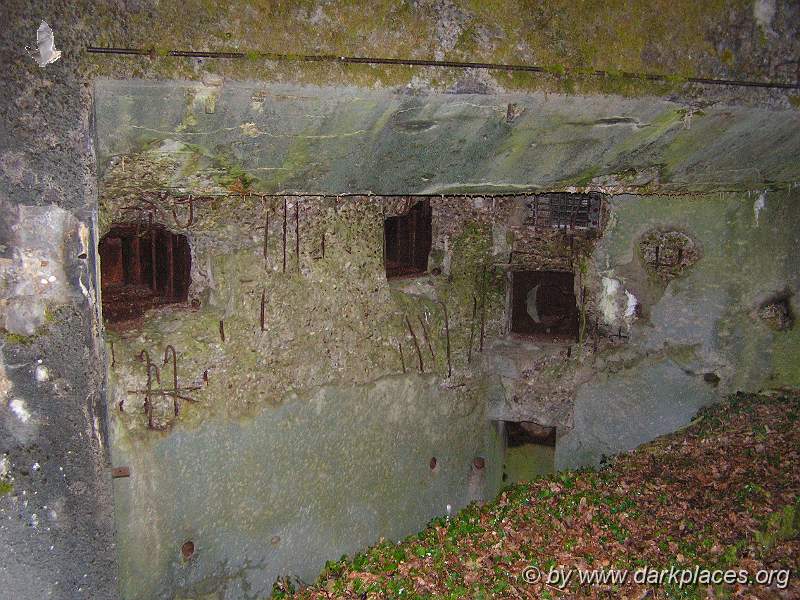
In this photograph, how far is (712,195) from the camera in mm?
5898

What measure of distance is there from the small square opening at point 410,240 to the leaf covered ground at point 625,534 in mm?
2201

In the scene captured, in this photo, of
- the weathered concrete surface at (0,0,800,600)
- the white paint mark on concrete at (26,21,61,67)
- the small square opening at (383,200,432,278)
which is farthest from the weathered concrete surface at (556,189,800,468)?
Result: the white paint mark on concrete at (26,21,61,67)

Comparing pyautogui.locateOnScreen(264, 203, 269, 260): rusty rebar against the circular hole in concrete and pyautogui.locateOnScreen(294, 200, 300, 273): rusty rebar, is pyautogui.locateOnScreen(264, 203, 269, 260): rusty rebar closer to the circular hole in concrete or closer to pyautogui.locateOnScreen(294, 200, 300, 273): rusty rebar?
pyautogui.locateOnScreen(294, 200, 300, 273): rusty rebar

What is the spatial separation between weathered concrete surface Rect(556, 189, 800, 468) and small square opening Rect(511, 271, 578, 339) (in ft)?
1.75

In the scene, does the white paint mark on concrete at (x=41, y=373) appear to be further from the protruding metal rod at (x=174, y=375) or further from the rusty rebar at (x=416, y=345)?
the rusty rebar at (x=416, y=345)

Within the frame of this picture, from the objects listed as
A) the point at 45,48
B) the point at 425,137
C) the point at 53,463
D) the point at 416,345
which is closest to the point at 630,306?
the point at 416,345

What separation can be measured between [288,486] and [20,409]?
8.45 feet

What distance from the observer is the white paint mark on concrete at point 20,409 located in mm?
2965

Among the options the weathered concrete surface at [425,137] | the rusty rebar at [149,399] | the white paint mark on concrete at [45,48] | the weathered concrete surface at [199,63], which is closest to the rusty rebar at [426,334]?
the weathered concrete surface at [425,137]

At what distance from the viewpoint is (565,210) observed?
648 cm

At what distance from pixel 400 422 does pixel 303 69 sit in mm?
3707

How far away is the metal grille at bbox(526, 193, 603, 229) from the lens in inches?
253

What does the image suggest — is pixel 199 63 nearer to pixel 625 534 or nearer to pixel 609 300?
pixel 625 534

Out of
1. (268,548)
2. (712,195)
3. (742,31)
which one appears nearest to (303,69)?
(742,31)
